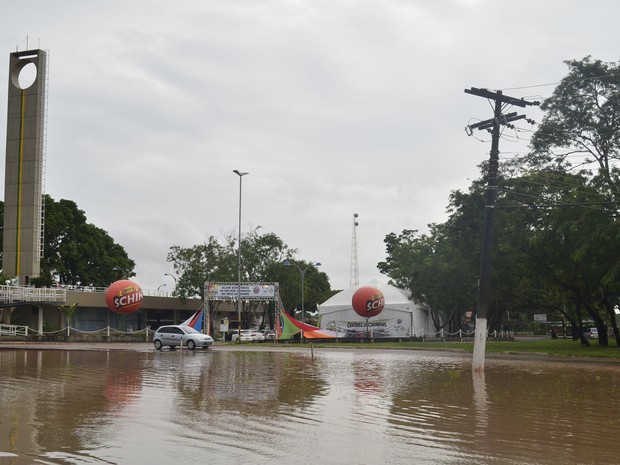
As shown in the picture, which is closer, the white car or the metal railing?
the metal railing

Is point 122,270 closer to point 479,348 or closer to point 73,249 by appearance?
point 73,249

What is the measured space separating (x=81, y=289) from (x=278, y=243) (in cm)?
2381

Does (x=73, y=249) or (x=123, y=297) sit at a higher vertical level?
(x=73, y=249)

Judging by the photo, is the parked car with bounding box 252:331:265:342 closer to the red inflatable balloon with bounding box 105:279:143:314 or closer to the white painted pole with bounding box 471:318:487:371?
the red inflatable balloon with bounding box 105:279:143:314

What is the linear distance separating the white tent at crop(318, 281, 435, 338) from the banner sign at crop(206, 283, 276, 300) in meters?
7.44

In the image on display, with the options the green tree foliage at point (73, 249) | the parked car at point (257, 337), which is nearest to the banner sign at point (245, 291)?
the parked car at point (257, 337)

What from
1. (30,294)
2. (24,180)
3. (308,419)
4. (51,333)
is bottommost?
→ (51,333)

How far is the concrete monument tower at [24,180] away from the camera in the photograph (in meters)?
63.9

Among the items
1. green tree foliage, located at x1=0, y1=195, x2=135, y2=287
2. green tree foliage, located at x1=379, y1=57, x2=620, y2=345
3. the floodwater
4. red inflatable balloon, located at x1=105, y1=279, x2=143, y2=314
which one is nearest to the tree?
green tree foliage, located at x1=379, y1=57, x2=620, y2=345

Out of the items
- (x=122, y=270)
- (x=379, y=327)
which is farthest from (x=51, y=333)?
(x=379, y=327)

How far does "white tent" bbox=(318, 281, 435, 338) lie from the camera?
198ft

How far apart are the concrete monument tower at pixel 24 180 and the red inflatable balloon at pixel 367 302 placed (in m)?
31.2

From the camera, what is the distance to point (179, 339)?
4206cm

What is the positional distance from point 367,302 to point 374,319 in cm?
636
